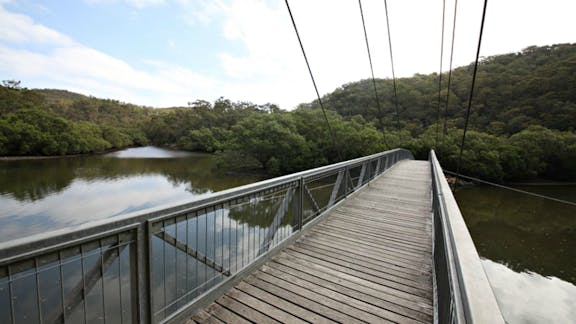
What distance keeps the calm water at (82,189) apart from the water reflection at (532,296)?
49.2 feet

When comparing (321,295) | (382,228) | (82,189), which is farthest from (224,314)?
(82,189)

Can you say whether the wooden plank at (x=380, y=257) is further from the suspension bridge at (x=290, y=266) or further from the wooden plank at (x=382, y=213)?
the wooden plank at (x=382, y=213)

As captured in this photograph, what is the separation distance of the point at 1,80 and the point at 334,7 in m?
66.9

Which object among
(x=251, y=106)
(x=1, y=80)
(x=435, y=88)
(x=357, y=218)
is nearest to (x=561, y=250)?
(x=357, y=218)

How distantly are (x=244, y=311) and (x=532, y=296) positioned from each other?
1426 cm

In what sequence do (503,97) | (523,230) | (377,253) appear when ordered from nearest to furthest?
(377,253)
(523,230)
(503,97)

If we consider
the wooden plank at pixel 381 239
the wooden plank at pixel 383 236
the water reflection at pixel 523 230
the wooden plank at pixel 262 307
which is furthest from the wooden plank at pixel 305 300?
the water reflection at pixel 523 230

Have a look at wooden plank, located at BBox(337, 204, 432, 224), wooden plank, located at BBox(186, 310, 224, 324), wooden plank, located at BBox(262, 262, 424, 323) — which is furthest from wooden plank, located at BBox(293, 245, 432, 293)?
wooden plank, located at BBox(337, 204, 432, 224)

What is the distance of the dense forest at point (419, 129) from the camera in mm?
28531

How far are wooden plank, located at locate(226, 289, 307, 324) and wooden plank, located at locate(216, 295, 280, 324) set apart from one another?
0.10 ft

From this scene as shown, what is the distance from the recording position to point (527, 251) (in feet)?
46.7

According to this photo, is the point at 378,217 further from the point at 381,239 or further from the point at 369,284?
the point at 369,284

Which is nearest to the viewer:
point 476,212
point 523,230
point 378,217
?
point 378,217

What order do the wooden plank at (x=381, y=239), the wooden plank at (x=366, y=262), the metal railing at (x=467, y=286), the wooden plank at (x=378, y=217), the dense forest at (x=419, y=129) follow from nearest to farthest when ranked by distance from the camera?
the metal railing at (x=467, y=286) → the wooden plank at (x=366, y=262) → the wooden plank at (x=381, y=239) → the wooden plank at (x=378, y=217) → the dense forest at (x=419, y=129)
